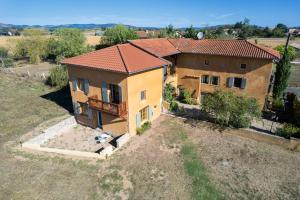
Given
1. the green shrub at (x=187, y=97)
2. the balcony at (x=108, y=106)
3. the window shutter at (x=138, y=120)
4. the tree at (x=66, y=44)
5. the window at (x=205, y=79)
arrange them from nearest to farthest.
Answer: the balcony at (x=108, y=106) → the window shutter at (x=138, y=120) → the window at (x=205, y=79) → the green shrub at (x=187, y=97) → the tree at (x=66, y=44)

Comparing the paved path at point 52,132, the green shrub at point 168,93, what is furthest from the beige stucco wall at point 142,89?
the paved path at point 52,132

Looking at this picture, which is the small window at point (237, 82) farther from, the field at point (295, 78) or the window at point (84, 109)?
the field at point (295, 78)

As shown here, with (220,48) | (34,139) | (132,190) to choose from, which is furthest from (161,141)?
(220,48)

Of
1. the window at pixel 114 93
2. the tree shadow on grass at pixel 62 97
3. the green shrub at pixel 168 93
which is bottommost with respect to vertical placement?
the tree shadow on grass at pixel 62 97

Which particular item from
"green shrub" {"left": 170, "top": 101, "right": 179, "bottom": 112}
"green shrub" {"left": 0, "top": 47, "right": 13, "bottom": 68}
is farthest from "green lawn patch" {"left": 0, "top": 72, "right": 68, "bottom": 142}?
"green shrub" {"left": 0, "top": 47, "right": 13, "bottom": 68}

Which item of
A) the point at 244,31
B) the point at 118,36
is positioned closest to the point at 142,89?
the point at 118,36

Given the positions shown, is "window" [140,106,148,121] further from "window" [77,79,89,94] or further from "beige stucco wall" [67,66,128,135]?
"window" [77,79,89,94]

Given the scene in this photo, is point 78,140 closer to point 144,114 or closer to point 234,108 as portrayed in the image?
point 144,114

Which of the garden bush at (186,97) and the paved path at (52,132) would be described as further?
the garden bush at (186,97)
